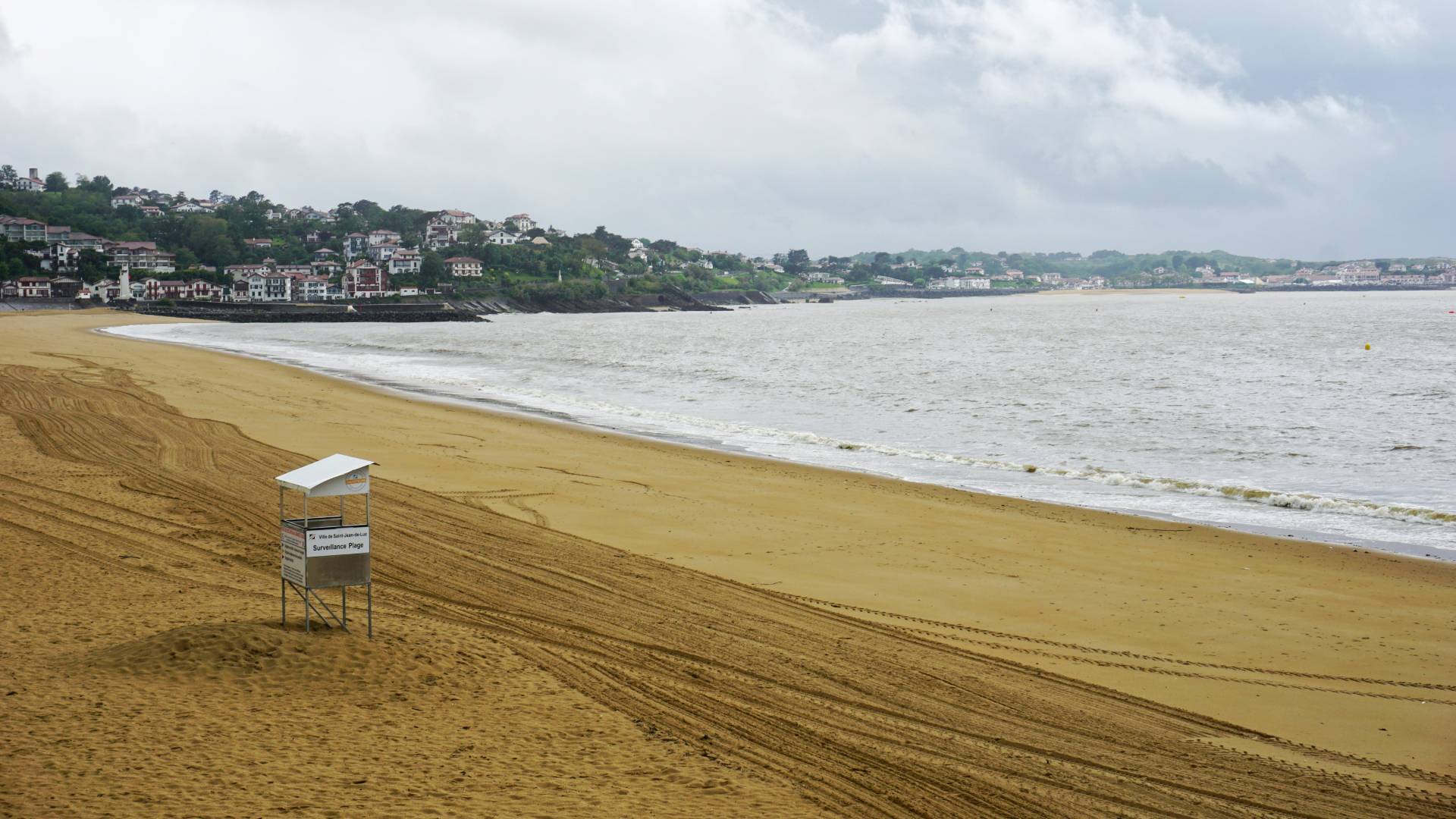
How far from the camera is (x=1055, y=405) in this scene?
107 feet

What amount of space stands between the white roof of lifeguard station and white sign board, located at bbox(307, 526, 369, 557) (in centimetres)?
36

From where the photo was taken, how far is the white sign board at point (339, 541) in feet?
25.1

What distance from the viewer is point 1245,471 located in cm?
2031

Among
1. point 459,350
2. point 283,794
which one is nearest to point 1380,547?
point 283,794

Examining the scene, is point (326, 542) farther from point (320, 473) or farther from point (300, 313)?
point (300, 313)

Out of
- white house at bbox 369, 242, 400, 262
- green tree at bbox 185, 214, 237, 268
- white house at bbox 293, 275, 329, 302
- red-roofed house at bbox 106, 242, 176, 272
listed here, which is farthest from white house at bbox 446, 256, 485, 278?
red-roofed house at bbox 106, 242, 176, 272

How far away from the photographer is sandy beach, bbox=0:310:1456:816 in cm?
597

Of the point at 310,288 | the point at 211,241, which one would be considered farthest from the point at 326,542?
the point at 211,241

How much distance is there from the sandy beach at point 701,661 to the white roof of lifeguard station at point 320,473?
3.77 feet

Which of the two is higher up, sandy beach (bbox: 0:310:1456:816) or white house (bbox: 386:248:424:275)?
white house (bbox: 386:248:424:275)

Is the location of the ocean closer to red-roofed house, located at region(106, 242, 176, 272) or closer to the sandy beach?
the sandy beach

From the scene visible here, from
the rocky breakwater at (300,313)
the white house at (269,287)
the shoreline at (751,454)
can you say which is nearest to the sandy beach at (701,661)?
the shoreline at (751,454)

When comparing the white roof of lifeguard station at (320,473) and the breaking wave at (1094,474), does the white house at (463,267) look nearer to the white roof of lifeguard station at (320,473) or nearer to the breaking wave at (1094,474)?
the breaking wave at (1094,474)

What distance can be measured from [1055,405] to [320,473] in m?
28.2
